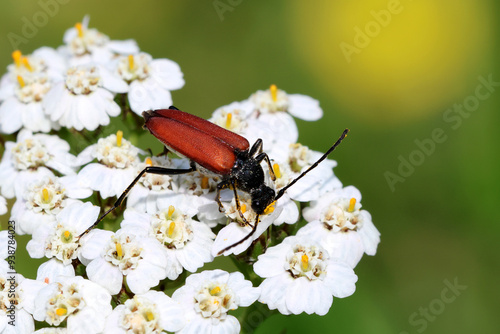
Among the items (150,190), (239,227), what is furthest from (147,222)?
(239,227)

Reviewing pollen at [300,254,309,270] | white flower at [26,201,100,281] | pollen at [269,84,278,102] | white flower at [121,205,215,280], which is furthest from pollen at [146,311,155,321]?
pollen at [269,84,278,102]

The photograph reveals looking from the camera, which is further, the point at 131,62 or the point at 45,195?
the point at 131,62

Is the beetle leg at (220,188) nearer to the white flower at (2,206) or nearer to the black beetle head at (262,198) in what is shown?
the black beetle head at (262,198)

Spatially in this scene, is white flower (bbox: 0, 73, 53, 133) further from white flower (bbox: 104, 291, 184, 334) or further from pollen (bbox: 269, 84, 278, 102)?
white flower (bbox: 104, 291, 184, 334)

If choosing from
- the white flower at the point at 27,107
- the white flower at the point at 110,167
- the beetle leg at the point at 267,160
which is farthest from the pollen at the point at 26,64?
the beetle leg at the point at 267,160

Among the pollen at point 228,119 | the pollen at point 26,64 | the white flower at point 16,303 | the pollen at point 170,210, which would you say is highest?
the pollen at point 228,119

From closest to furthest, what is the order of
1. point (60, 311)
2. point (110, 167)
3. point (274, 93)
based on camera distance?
point (60, 311) → point (110, 167) → point (274, 93)

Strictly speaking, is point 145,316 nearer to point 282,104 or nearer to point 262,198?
point 262,198
